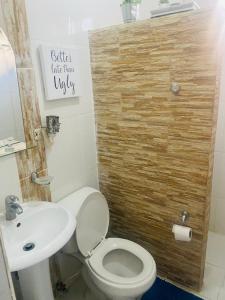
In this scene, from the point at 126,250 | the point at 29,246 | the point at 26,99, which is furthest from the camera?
the point at 126,250

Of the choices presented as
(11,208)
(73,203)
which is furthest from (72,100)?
(11,208)

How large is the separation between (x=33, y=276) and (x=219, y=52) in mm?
1512

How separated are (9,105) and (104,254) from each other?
113cm

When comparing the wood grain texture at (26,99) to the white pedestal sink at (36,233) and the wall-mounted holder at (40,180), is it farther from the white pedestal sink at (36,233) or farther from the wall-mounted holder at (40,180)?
the white pedestal sink at (36,233)

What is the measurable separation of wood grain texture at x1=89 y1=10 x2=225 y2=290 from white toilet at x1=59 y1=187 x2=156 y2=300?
0.82 ft

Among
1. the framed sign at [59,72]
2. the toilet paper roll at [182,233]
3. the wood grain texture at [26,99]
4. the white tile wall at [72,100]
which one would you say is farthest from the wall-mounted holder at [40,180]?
the toilet paper roll at [182,233]

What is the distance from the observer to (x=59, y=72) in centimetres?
149

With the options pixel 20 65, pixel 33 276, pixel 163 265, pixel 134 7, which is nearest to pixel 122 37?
pixel 134 7

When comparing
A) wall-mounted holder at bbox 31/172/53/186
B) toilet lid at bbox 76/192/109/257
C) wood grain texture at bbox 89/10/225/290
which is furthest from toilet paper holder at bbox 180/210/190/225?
wall-mounted holder at bbox 31/172/53/186

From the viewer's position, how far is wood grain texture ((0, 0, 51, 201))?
4.04ft

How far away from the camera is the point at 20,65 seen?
4.25ft

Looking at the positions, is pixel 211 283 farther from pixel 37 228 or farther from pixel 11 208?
pixel 11 208

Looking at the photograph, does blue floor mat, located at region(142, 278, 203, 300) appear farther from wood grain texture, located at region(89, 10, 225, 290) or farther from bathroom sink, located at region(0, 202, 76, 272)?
bathroom sink, located at region(0, 202, 76, 272)

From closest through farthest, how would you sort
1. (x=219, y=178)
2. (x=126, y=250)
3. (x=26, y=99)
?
(x=26, y=99) → (x=126, y=250) → (x=219, y=178)
